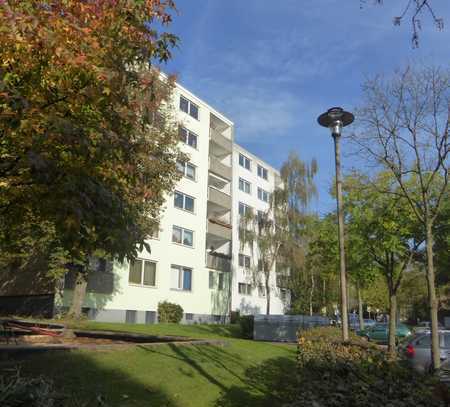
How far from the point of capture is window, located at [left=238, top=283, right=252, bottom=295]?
45.9m

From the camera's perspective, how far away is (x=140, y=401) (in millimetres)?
7137

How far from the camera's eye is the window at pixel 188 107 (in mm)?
39438

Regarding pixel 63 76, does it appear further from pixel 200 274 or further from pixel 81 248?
pixel 200 274

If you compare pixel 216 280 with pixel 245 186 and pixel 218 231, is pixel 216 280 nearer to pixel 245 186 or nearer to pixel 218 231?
pixel 218 231

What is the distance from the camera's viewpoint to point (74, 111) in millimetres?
6504

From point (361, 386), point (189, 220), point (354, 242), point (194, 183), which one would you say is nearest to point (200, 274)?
point (189, 220)

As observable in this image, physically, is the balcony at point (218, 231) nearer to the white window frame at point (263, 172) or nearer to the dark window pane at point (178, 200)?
the dark window pane at point (178, 200)

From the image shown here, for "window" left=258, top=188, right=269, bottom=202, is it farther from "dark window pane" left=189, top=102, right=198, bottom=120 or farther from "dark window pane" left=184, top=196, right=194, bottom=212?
"dark window pane" left=184, top=196, right=194, bottom=212

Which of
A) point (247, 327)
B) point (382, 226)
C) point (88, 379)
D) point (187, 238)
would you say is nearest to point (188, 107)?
point (187, 238)

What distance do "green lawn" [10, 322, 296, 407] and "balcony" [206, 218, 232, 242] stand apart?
28.4 meters

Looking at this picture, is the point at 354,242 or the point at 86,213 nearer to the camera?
the point at 86,213

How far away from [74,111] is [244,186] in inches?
1714

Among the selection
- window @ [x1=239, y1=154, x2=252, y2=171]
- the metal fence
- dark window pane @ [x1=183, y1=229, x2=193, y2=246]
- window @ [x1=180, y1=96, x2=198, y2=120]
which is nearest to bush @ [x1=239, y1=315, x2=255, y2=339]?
the metal fence

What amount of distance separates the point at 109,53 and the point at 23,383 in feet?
14.5
